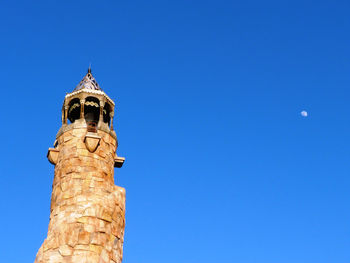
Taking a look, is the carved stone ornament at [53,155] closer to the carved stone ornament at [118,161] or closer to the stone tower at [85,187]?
the stone tower at [85,187]

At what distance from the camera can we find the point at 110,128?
40.8 m

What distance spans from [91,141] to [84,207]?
209 inches

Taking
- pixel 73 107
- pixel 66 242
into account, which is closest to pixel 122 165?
pixel 73 107

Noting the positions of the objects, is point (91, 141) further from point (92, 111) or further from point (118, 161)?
point (92, 111)

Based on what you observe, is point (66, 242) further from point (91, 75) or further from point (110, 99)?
point (91, 75)

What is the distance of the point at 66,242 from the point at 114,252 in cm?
329

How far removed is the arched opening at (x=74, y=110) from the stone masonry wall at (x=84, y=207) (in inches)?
120

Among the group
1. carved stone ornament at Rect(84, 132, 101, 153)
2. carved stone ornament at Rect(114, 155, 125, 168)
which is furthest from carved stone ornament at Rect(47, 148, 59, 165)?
carved stone ornament at Rect(114, 155, 125, 168)

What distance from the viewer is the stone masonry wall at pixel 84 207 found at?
33.0 m

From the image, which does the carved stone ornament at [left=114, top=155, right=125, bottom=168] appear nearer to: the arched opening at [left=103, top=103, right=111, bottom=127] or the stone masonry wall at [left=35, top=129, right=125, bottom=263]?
the stone masonry wall at [left=35, top=129, right=125, bottom=263]

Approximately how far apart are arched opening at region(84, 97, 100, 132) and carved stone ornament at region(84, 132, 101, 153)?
2363mm

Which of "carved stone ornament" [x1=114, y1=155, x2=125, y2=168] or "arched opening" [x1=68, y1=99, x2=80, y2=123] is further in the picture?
"arched opening" [x1=68, y1=99, x2=80, y2=123]

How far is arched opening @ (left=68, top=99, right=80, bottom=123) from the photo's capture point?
4119 centimetres

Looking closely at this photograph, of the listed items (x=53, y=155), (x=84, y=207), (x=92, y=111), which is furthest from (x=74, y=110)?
(x=84, y=207)
